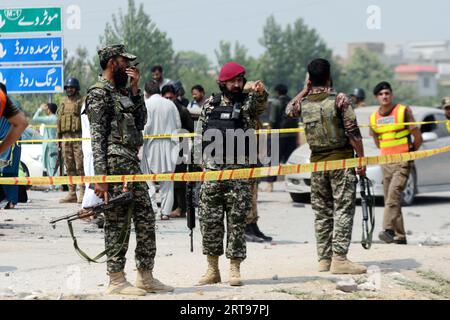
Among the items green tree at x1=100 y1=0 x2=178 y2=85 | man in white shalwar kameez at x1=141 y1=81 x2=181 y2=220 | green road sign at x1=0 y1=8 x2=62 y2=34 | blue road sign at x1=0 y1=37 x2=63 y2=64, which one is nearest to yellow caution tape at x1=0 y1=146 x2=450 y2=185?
man in white shalwar kameez at x1=141 y1=81 x2=181 y2=220

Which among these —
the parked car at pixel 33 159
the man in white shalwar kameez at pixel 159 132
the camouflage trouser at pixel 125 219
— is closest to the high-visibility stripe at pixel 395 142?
the man in white shalwar kameez at pixel 159 132

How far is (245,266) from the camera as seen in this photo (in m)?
10.4

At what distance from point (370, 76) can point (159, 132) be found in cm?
17616

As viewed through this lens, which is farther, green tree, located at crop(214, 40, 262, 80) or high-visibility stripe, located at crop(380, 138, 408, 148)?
green tree, located at crop(214, 40, 262, 80)

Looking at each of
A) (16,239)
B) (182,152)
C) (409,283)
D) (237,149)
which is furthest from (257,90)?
(182,152)

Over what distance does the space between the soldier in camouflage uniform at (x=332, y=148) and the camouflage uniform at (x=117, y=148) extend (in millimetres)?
1960

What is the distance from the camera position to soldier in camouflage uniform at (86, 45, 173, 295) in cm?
847

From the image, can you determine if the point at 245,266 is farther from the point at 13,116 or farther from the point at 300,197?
the point at 300,197

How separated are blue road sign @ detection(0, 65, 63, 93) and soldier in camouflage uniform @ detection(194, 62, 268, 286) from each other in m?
11.8

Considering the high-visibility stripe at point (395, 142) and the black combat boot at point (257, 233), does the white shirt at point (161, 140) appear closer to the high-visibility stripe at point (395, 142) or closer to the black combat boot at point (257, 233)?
the black combat boot at point (257, 233)

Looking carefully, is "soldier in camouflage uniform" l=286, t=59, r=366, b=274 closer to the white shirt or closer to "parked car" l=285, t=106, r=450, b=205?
the white shirt

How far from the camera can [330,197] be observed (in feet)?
33.2

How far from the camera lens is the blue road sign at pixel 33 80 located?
20.8 m

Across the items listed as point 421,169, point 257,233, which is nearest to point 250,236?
point 257,233
